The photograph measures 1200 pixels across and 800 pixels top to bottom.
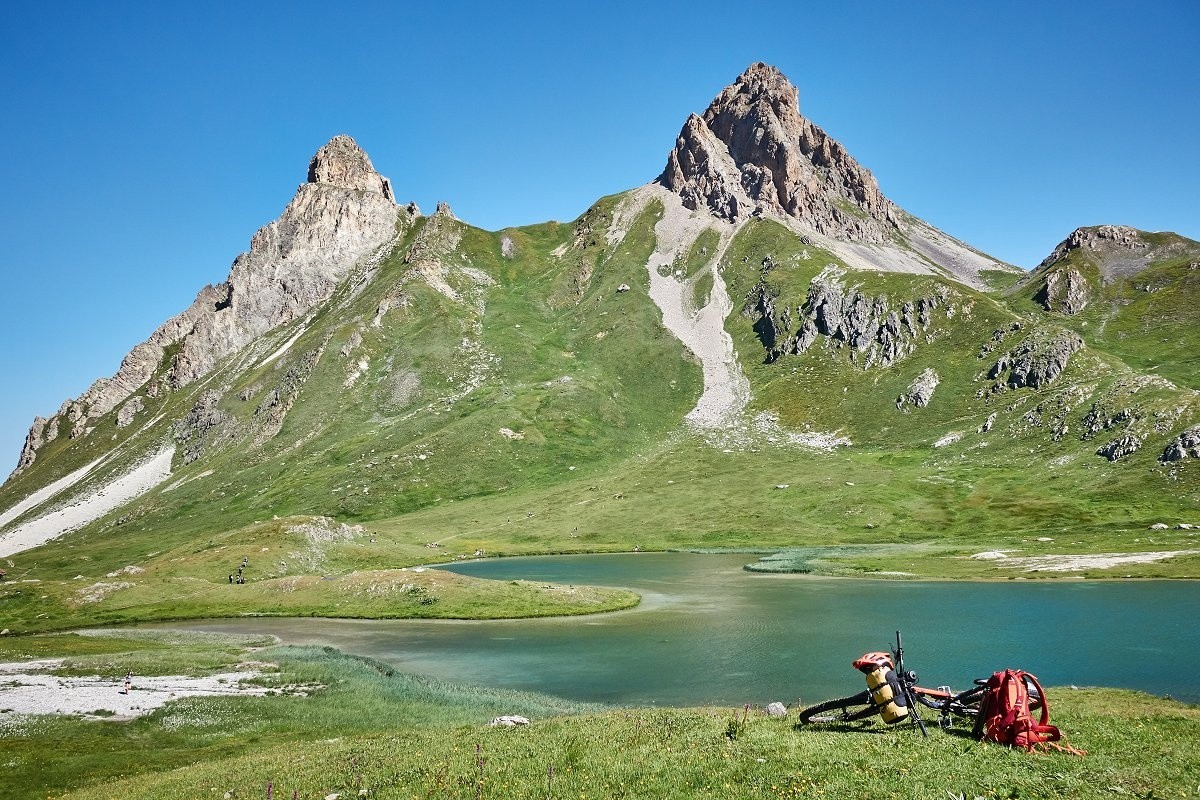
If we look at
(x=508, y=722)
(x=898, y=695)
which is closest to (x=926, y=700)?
(x=898, y=695)

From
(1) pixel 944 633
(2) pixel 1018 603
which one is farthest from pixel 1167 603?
(1) pixel 944 633

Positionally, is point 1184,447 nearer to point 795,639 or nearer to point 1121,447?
point 1121,447

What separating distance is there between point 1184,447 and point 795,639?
146133 millimetres

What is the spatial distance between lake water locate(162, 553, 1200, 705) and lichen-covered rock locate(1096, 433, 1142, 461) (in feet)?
318

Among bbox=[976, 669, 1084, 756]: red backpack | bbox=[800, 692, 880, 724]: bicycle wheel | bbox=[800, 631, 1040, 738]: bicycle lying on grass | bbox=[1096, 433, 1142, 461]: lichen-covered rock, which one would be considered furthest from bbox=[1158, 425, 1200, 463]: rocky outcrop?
bbox=[976, 669, 1084, 756]: red backpack

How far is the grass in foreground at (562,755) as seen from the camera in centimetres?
1852

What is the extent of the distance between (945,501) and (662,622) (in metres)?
122

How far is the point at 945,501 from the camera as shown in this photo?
164250 mm

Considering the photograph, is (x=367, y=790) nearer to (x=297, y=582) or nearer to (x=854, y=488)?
(x=297, y=582)

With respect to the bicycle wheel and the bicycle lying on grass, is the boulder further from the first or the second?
the bicycle lying on grass

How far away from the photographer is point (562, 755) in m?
24.6

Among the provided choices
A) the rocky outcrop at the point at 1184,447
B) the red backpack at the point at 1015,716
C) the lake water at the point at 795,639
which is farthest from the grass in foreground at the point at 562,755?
the rocky outcrop at the point at 1184,447

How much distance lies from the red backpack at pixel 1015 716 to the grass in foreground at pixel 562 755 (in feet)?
2.66

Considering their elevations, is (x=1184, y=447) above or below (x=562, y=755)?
above
